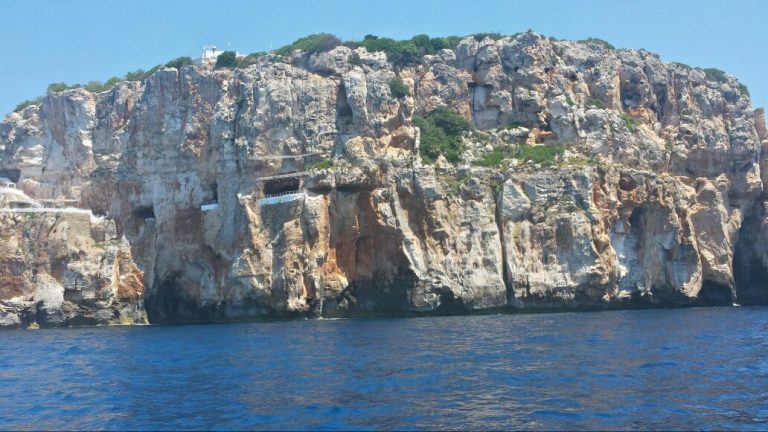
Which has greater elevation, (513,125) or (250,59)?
(250,59)

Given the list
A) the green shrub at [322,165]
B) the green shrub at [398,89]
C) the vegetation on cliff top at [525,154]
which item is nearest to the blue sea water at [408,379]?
the green shrub at [322,165]

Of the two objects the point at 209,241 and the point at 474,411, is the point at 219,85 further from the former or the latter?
the point at 474,411

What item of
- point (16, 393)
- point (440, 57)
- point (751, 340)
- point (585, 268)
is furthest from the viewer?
point (440, 57)

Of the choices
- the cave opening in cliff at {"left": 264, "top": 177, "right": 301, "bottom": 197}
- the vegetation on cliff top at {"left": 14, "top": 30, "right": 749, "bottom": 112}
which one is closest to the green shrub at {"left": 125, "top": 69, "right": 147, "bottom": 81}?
the vegetation on cliff top at {"left": 14, "top": 30, "right": 749, "bottom": 112}

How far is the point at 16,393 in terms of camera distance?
25688mm

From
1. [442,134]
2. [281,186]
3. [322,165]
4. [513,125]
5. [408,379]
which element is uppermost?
[513,125]

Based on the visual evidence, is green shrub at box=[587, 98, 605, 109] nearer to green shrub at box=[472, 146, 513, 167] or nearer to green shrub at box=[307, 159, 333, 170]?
green shrub at box=[472, 146, 513, 167]

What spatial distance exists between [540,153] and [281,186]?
799 inches

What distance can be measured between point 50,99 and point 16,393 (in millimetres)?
51057

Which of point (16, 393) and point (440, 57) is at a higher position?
point (440, 57)

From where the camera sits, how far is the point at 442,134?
62.6 meters

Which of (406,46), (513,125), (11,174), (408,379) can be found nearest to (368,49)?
(406,46)

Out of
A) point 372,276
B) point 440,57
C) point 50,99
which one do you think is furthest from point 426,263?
point 50,99

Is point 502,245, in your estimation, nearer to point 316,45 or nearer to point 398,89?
point 398,89
